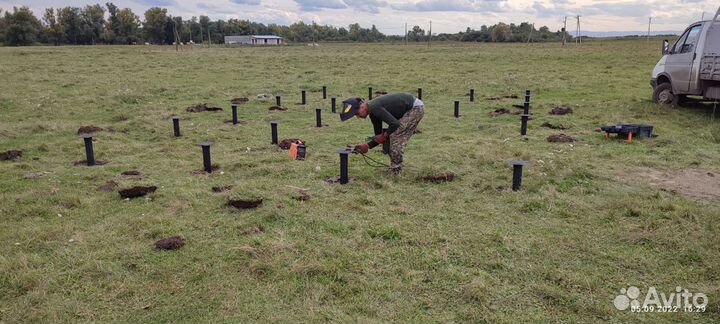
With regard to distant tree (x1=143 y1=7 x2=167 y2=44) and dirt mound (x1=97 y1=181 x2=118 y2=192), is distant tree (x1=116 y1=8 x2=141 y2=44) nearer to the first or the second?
distant tree (x1=143 y1=7 x2=167 y2=44)

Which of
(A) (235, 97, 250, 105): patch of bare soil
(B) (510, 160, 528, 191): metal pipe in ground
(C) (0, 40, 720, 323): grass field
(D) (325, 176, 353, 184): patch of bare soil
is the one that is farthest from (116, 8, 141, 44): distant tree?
(B) (510, 160, 528, 191): metal pipe in ground

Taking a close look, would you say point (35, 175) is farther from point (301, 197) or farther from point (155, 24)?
point (155, 24)

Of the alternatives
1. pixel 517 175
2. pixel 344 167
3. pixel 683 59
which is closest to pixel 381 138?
pixel 344 167

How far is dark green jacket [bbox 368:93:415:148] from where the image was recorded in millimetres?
6461

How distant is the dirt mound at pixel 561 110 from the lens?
41.4 ft

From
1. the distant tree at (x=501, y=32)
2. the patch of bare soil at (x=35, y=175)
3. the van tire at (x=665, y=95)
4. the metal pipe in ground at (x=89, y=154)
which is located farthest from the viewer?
the distant tree at (x=501, y=32)

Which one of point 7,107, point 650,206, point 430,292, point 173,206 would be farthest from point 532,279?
point 7,107

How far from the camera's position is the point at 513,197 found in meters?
6.16

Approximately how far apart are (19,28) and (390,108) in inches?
3316

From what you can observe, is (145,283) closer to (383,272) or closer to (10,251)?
(10,251)

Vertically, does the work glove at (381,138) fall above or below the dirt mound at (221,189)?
above

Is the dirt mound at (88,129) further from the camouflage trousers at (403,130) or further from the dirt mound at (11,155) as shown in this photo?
the camouflage trousers at (403,130)

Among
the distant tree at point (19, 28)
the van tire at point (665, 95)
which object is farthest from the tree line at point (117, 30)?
the van tire at point (665, 95)

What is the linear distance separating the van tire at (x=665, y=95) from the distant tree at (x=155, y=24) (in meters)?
82.8
